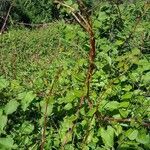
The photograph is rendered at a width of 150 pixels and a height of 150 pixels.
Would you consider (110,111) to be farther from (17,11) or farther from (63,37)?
(17,11)

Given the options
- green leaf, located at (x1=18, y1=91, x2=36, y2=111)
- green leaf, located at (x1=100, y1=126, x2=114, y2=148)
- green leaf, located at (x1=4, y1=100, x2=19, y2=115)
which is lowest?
green leaf, located at (x1=100, y1=126, x2=114, y2=148)

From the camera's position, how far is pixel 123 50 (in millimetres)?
3336

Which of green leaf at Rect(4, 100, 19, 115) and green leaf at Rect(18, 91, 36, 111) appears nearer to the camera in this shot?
green leaf at Rect(4, 100, 19, 115)

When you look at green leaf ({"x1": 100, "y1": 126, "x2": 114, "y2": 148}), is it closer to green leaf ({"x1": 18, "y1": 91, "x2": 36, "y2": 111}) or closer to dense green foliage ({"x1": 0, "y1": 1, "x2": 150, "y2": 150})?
dense green foliage ({"x1": 0, "y1": 1, "x2": 150, "y2": 150})

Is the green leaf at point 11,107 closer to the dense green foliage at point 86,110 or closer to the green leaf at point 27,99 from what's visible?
the dense green foliage at point 86,110

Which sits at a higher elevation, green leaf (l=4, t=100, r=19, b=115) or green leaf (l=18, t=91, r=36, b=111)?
green leaf (l=18, t=91, r=36, b=111)

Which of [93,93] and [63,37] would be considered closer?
[93,93]

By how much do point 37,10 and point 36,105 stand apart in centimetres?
2657

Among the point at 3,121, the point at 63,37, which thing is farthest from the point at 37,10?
the point at 3,121

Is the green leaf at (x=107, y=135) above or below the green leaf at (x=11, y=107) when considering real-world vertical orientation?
below

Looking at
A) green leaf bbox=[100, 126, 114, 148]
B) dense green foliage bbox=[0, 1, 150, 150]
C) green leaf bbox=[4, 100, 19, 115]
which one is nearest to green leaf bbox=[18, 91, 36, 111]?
dense green foliage bbox=[0, 1, 150, 150]

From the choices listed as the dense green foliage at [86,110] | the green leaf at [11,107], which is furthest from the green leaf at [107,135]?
the green leaf at [11,107]

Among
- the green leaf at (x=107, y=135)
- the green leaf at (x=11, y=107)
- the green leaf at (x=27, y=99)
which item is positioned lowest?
the green leaf at (x=107, y=135)

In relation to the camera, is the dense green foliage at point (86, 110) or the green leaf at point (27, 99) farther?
the green leaf at point (27, 99)
